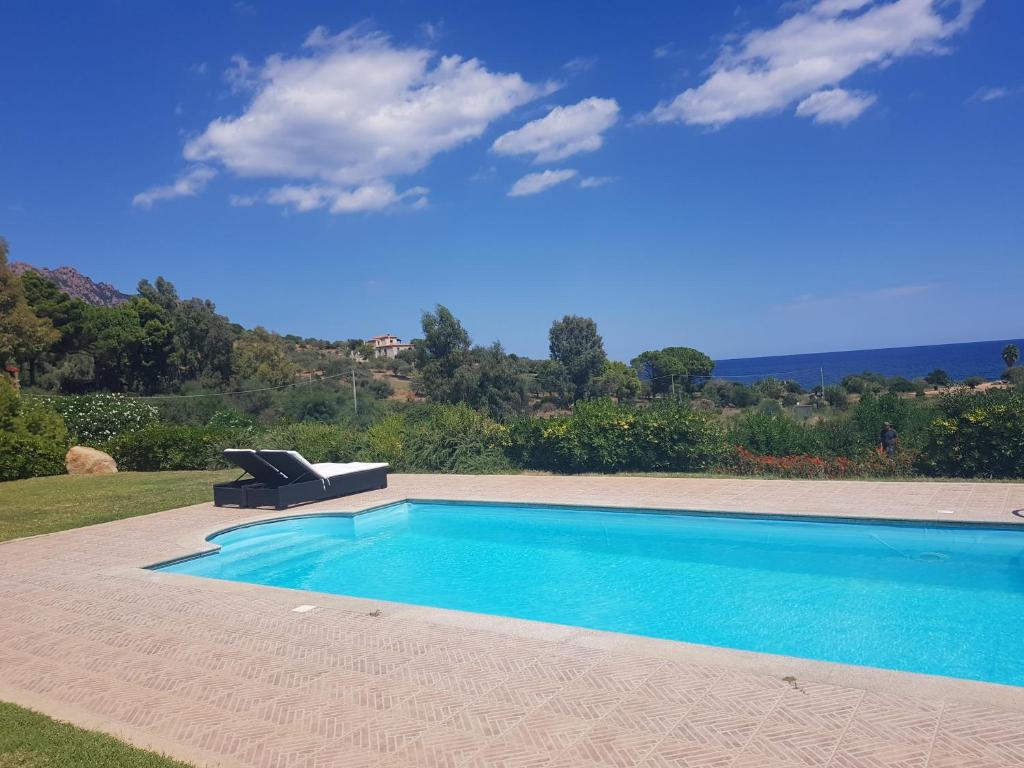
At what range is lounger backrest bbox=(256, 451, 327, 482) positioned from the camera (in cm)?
1193

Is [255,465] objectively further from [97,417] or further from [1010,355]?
[1010,355]

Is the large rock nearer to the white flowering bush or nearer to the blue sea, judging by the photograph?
the white flowering bush

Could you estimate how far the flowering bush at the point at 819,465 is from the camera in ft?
38.5

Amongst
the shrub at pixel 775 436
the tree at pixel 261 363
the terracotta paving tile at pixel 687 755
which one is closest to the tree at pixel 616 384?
the tree at pixel 261 363

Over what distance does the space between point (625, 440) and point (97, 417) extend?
580 inches

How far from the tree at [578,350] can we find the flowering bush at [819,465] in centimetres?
2300

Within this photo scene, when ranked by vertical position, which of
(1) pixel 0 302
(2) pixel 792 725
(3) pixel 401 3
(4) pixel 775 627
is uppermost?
(3) pixel 401 3

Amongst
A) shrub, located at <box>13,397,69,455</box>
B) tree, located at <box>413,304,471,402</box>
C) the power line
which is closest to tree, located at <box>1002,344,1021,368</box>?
tree, located at <box>413,304,471,402</box>

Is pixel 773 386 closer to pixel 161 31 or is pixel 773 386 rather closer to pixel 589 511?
pixel 589 511

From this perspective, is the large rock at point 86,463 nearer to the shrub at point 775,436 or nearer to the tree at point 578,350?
the shrub at point 775,436

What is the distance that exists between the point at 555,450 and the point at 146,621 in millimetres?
9245

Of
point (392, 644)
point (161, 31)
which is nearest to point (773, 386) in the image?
point (161, 31)

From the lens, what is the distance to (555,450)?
14.5 meters

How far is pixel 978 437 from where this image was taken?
10859 mm
